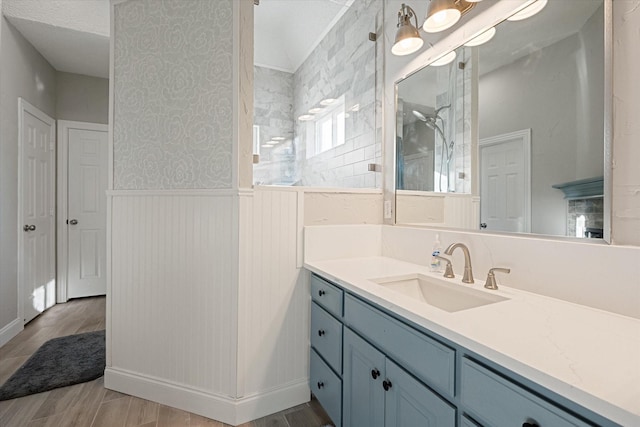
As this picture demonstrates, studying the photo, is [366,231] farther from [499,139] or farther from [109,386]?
[109,386]

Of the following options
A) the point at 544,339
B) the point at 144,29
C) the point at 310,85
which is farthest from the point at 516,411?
the point at 310,85

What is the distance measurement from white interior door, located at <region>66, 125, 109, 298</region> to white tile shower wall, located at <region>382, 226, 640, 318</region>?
4.02 metres

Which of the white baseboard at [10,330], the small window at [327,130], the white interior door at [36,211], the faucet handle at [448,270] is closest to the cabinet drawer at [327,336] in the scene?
the faucet handle at [448,270]

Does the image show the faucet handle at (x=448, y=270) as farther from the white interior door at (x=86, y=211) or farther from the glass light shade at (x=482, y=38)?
the white interior door at (x=86, y=211)

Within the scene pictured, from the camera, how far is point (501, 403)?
714 mm

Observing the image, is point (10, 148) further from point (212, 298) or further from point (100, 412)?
point (212, 298)

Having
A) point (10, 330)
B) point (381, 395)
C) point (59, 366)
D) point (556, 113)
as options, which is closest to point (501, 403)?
point (381, 395)

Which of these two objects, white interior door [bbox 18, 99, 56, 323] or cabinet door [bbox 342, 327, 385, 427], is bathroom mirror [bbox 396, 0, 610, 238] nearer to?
cabinet door [bbox 342, 327, 385, 427]

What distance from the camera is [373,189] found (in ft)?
6.81

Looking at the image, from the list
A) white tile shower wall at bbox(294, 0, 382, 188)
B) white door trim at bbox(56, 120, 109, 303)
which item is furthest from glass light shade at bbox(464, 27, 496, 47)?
white door trim at bbox(56, 120, 109, 303)

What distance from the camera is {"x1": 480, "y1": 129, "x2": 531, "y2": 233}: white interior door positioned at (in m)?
1.24

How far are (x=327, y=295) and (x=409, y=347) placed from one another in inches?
24.5

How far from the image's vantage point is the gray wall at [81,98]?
3678 mm

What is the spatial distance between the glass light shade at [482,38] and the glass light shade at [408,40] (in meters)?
0.28
